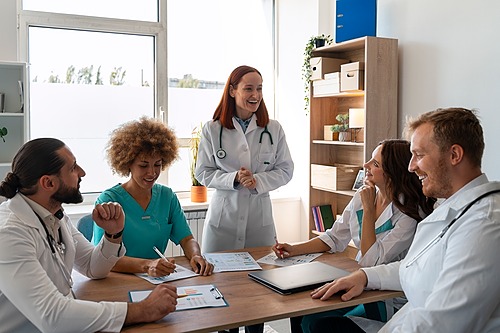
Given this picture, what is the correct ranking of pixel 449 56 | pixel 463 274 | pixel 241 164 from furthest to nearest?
1. pixel 449 56
2. pixel 241 164
3. pixel 463 274

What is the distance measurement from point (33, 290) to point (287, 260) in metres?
1.14

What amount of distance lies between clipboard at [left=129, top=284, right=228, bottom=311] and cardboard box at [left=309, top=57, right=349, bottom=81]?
2.56 m

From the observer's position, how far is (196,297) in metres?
1.76

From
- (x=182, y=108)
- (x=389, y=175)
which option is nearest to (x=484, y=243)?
(x=389, y=175)

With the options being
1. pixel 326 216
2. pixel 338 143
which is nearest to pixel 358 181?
pixel 338 143

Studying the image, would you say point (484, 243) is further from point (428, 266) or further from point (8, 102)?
point (8, 102)

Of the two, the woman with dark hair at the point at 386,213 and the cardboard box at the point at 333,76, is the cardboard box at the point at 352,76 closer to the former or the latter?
the cardboard box at the point at 333,76

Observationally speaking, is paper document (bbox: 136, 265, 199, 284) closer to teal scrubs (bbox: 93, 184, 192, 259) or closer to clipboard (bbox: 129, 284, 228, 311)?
clipboard (bbox: 129, 284, 228, 311)

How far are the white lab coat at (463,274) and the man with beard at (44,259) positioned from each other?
2.48ft

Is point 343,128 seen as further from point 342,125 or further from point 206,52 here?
point 206,52

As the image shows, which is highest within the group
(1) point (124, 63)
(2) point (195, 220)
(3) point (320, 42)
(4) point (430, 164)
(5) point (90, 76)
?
(3) point (320, 42)

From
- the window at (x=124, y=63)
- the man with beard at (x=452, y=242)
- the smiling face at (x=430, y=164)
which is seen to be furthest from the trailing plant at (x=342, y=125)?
the smiling face at (x=430, y=164)

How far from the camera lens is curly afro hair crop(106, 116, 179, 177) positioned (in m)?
2.35

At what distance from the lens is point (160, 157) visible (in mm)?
2396
